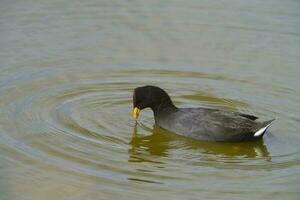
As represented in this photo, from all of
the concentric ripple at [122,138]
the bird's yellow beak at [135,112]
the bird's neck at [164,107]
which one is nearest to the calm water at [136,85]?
the concentric ripple at [122,138]

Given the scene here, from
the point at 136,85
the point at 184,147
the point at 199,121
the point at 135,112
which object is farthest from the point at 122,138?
the point at 136,85

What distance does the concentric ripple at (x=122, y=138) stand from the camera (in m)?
8.83

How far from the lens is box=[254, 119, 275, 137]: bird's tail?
1006 centimetres

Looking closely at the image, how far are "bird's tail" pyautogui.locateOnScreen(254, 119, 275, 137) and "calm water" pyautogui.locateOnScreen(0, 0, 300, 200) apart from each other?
17 cm

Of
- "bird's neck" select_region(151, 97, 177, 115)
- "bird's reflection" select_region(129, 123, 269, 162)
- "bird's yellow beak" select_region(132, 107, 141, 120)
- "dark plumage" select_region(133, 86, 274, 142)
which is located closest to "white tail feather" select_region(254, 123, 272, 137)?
"dark plumage" select_region(133, 86, 274, 142)

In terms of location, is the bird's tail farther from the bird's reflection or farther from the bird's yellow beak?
the bird's yellow beak

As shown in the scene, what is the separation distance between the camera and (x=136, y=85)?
39.3 feet

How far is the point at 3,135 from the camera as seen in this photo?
9.83 m

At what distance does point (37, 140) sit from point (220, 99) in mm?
3049

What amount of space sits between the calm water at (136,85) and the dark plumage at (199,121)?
0.13 metres

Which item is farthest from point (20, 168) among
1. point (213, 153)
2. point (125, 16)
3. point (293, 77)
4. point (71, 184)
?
point (125, 16)

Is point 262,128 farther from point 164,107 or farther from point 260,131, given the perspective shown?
point 164,107

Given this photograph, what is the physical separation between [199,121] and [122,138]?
1.03m

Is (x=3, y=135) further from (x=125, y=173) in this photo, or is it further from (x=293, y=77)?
(x=293, y=77)
